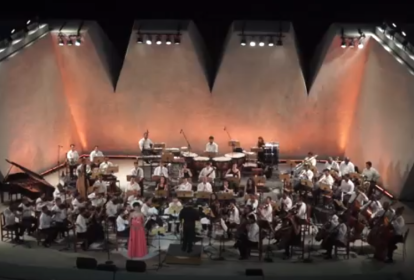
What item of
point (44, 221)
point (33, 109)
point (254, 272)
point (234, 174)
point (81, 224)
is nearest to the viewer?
point (254, 272)

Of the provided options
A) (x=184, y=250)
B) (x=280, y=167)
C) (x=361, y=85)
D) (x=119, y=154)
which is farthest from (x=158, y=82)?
(x=184, y=250)

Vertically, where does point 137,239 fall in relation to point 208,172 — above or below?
below

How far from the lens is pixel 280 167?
24422mm

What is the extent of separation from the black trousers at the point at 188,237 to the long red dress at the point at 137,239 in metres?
0.93

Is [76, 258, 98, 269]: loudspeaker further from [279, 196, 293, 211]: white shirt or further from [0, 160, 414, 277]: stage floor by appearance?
[279, 196, 293, 211]: white shirt

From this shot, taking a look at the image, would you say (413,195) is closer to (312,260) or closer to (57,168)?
(312,260)

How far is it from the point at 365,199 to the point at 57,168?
1088 centimetres

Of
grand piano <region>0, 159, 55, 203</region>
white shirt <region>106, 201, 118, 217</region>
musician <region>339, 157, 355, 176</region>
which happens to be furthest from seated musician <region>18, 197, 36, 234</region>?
musician <region>339, 157, 355, 176</region>

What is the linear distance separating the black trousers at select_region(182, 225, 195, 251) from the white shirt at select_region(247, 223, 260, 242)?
1.28 meters

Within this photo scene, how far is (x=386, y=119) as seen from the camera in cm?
2116

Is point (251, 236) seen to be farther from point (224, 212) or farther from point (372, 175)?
point (372, 175)

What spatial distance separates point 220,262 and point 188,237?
929 millimetres

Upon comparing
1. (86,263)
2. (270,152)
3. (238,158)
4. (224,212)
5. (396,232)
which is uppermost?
(270,152)

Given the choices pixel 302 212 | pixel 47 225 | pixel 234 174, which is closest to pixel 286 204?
pixel 302 212
